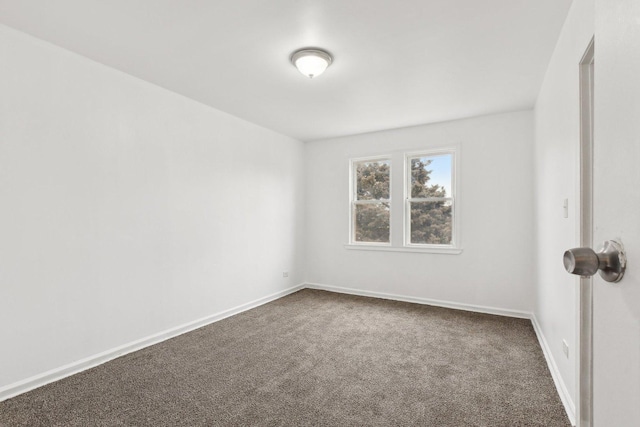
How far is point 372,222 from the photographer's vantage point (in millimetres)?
5090

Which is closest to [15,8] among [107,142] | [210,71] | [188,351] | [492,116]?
[107,142]

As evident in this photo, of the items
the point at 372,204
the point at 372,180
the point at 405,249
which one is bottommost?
the point at 405,249

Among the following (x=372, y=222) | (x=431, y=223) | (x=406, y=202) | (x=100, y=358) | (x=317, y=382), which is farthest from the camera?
(x=372, y=222)

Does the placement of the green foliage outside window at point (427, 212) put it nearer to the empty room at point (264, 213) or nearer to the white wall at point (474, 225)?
the empty room at point (264, 213)

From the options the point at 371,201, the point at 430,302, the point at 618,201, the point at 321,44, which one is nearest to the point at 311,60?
the point at 321,44

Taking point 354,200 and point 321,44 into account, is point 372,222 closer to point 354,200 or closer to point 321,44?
point 354,200

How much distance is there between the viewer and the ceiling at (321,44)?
82.0 inches

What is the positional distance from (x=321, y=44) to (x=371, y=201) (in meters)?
2.93

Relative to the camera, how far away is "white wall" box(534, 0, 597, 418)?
6.30 feet

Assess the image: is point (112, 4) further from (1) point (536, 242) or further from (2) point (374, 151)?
(1) point (536, 242)

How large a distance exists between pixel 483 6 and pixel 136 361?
3.70 metres

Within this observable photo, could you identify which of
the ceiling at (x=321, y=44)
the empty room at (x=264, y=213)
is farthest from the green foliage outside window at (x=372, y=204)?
the ceiling at (x=321, y=44)

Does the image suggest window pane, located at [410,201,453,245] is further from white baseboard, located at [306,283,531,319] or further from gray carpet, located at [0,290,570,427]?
gray carpet, located at [0,290,570,427]

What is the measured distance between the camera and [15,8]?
81.7 inches
